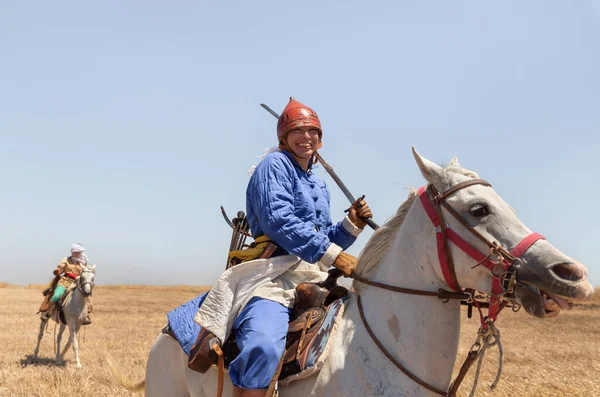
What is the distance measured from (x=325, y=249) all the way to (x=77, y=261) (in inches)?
566

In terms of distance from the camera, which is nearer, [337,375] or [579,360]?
[337,375]

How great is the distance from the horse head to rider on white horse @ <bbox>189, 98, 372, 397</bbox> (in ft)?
2.94

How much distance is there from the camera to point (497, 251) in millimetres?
3426

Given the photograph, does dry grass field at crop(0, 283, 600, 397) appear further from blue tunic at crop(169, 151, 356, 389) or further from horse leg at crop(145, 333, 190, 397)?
blue tunic at crop(169, 151, 356, 389)

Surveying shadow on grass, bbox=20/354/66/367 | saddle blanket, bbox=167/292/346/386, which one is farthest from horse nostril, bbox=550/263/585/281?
shadow on grass, bbox=20/354/66/367

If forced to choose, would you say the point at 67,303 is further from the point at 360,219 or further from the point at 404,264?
the point at 404,264

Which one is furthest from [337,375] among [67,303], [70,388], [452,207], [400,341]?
[67,303]

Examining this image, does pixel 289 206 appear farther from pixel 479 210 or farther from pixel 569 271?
pixel 569 271

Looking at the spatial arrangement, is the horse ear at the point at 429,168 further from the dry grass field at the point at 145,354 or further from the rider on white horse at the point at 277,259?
the dry grass field at the point at 145,354

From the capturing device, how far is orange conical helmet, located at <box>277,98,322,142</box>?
4.86m

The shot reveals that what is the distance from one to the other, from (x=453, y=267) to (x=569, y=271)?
2.24 feet

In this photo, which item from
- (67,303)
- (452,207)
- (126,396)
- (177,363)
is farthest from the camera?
(67,303)

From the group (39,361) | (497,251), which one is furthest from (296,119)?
(39,361)

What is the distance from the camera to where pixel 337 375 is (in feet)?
12.7
